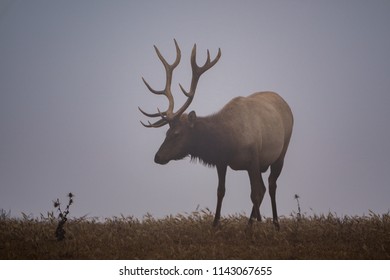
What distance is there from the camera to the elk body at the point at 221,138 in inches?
271

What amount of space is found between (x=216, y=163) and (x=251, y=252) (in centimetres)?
159

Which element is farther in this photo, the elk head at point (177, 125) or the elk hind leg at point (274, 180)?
the elk hind leg at point (274, 180)

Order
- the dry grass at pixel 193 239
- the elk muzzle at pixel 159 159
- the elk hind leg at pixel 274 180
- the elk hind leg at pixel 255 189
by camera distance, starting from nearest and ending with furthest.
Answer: the dry grass at pixel 193 239 → the elk muzzle at pixel 159 159 → the elk hind leg at pixel 255 189 → the elk hind leg at pixel 274 180

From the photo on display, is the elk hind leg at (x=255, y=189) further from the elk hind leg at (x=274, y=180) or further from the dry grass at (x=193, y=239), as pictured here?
the elk hind leg at (x=274, y=180)

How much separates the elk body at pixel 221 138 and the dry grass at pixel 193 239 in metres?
0.48

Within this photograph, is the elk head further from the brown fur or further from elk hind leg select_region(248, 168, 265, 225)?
elk hind leg select_region(248, 168, 265, 225)

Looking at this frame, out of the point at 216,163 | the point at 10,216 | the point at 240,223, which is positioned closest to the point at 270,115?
the point at 216,163

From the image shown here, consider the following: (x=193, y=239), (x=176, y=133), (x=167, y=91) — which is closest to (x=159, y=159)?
(x=176, y=133)

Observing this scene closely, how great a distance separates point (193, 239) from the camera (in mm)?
6086

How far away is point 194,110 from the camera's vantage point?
7105 millimetres

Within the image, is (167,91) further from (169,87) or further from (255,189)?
(255,189)

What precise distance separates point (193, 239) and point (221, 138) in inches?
58.5

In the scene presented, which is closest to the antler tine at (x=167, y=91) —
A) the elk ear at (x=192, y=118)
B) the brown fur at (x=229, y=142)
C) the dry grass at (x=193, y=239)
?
the brown fur at (x=229, y=142)

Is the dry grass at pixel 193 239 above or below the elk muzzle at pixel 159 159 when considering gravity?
below
